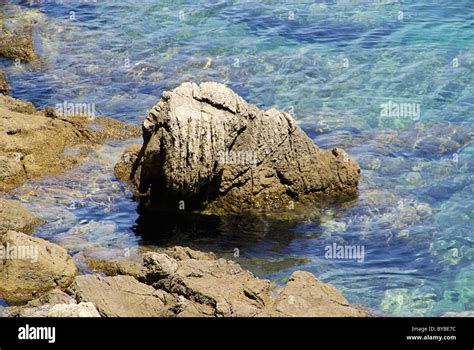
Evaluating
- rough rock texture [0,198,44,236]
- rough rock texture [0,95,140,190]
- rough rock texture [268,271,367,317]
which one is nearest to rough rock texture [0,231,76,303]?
rough rock texture [0,198,44,236]

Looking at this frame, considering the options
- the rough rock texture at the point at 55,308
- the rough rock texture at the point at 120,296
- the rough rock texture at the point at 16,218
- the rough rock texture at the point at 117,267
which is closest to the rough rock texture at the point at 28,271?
the rough rock texture at the point at 117,267

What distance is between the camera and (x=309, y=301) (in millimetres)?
13109

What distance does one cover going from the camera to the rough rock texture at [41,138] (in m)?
18.8

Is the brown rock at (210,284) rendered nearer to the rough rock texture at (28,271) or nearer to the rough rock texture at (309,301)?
the rough rock texture at (309,301)

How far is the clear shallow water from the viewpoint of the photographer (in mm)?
16625

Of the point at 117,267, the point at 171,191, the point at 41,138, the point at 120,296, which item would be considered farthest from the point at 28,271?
the point at 41,138

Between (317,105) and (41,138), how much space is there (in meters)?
8.13

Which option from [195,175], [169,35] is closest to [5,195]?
[195,175]

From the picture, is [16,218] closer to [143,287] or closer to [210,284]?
[143,287]

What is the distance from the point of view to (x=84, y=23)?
31328 mm

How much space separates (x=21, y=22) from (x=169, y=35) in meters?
5.39

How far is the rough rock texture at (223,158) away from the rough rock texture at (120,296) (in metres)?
3.96

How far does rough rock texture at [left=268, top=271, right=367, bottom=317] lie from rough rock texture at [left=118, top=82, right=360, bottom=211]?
412 cm
